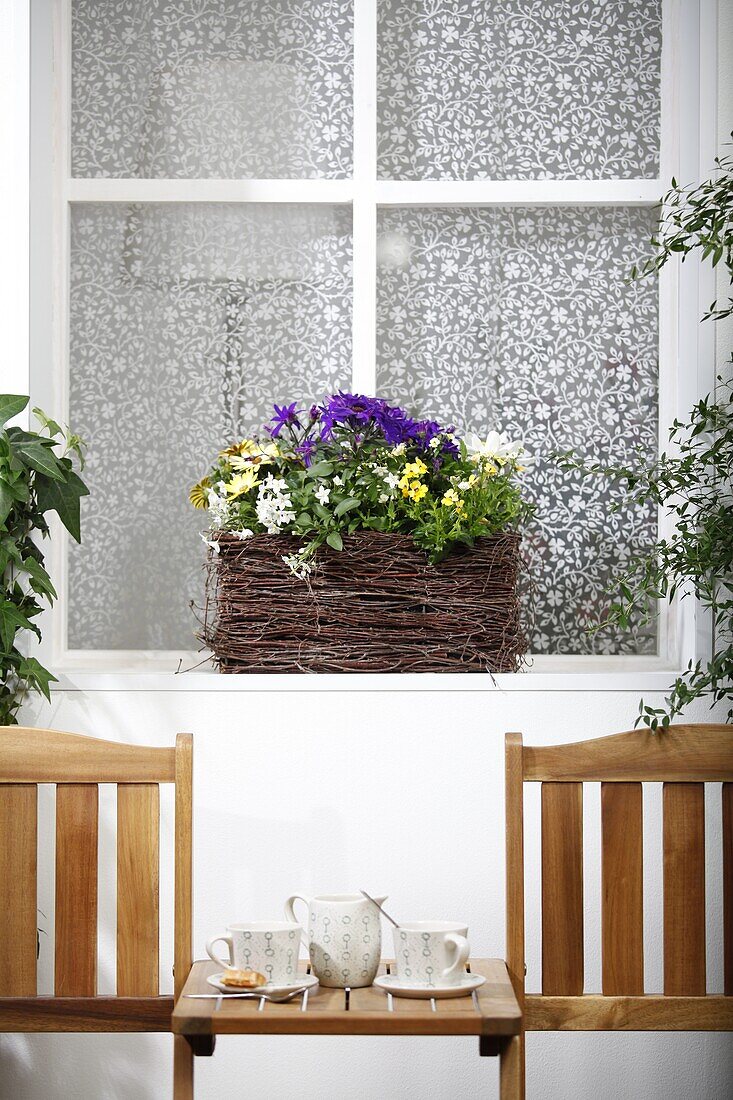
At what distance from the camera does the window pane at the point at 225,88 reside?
2072 millimetres

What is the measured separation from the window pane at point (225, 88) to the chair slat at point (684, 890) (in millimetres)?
1352

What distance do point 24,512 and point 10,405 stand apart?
0.17 m

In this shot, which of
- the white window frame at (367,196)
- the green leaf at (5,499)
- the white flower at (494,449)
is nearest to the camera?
the green leaf at (5,499)

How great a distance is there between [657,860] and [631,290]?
1071 millimetres

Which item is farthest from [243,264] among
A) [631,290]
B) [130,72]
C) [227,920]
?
[227,920]

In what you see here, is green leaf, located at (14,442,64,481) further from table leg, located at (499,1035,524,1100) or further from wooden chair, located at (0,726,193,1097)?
table leg, located at (499,1035,524,1100)

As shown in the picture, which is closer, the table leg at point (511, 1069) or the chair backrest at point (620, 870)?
the table leg at point (511, 1069)

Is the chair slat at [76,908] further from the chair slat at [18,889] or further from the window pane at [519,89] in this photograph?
the window pane at [519,89]

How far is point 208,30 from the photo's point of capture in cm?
208

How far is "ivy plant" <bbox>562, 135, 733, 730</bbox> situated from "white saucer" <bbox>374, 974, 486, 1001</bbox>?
0.46 meters

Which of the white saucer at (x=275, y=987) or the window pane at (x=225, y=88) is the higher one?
the window pane at (x=225, y=88)

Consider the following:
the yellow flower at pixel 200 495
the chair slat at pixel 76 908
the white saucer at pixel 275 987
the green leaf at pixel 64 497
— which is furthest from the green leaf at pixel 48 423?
the white saucer at pixel 275 987

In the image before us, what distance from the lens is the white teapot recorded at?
3.86ft

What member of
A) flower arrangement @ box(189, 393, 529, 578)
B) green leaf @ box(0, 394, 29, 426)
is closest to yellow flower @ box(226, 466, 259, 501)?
flower arrangement @ box(189, 393, 529, 578)
